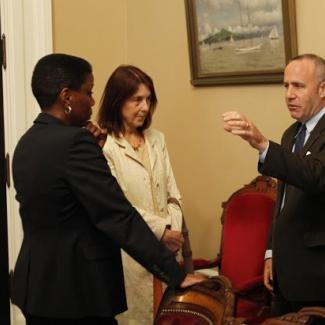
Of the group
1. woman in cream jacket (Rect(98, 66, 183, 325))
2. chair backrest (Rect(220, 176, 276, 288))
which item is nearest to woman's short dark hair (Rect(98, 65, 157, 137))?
woman in cream jacket (Rect(98, 66, 183, 325))

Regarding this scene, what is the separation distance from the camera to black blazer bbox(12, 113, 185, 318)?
1.59 meters

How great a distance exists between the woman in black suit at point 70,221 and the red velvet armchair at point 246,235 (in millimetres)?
968

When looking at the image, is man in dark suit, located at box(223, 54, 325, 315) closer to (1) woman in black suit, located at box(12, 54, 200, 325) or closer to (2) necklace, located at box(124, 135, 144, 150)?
(1) woman in black suit, located at box(12, 54, 200, 325)

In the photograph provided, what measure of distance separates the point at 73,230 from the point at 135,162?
2.64 ft

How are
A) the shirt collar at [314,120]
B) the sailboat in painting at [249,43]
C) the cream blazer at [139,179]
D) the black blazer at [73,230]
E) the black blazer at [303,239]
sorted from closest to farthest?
the black blazer at [73,230]
the black blazer at [303,239]
the shirt collar at [314,120]
the cream blazer at [139,179]
the sailboat in painting at [249,43]

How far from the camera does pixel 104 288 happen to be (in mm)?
1668

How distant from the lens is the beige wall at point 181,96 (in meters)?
2.96

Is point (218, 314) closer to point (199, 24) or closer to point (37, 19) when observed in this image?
point (199, 24)

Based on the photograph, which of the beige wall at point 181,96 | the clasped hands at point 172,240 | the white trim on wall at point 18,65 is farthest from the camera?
the white trim on wall at point 18,65

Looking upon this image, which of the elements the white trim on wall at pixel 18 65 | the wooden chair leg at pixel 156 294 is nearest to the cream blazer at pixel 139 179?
the wooden chair leg at pixel 156 294

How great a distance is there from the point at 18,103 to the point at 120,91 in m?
0.86

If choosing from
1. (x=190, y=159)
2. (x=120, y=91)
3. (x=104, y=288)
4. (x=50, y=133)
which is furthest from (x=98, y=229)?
(x=190, y=159)

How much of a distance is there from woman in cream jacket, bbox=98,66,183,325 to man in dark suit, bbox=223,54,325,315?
0.52 m

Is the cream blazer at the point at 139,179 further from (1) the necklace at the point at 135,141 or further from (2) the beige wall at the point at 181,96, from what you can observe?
(2) the beige wall at the point at 181,96
